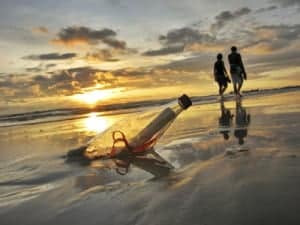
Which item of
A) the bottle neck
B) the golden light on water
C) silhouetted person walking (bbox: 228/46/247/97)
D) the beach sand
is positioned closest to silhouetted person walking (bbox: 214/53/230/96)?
silhouetted person walking (bbox: 228/46/247/97)

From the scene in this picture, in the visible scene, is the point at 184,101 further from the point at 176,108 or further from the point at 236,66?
the point at 236,66

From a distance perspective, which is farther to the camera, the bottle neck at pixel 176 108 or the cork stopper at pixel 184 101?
the bottle neck at pixel 176 108

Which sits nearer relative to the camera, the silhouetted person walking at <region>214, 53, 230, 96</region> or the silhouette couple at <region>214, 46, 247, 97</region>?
the silhouette couple at <region>214, 46, 247, 97</region>

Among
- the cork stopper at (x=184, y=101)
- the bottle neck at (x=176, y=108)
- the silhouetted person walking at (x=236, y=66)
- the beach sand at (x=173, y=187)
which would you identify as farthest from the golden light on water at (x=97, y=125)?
the silhouetted person walking at (x=236, y=66)

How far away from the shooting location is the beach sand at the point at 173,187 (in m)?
2.37

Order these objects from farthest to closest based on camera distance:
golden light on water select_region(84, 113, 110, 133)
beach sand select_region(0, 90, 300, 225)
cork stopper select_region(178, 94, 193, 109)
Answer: golden light on water select_region(84, 113, 110, 133), cork stopper select_region(178, 94, 193, 109), beach sand select_region(0, 90, 300, 225)

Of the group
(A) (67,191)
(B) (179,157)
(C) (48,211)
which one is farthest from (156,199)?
(B) (179,157)

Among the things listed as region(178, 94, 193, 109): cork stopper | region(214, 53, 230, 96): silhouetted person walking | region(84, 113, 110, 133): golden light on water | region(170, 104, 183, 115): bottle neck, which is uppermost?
region(214, 53, 230, 96): silhouetted person walking

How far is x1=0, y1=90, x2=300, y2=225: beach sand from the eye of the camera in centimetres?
237

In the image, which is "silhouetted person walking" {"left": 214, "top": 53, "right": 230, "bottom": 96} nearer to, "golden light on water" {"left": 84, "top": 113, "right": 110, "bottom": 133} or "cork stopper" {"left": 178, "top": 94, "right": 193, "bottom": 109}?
"golden light on water" {"left": 84, "top": 113, "right": 110, "bottom": 133}

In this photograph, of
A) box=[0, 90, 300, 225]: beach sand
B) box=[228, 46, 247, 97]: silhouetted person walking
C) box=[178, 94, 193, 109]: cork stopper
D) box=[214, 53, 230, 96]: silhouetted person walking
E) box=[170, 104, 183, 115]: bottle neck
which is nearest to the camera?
box=[0, 90, 300, 225]: beach sand

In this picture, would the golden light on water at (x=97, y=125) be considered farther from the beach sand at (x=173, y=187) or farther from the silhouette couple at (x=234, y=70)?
the silhouette couple at (x=234, y=70)

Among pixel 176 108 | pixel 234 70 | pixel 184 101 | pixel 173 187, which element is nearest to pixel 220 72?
pixel 234 70

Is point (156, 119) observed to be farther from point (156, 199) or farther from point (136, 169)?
point (156, 199)
